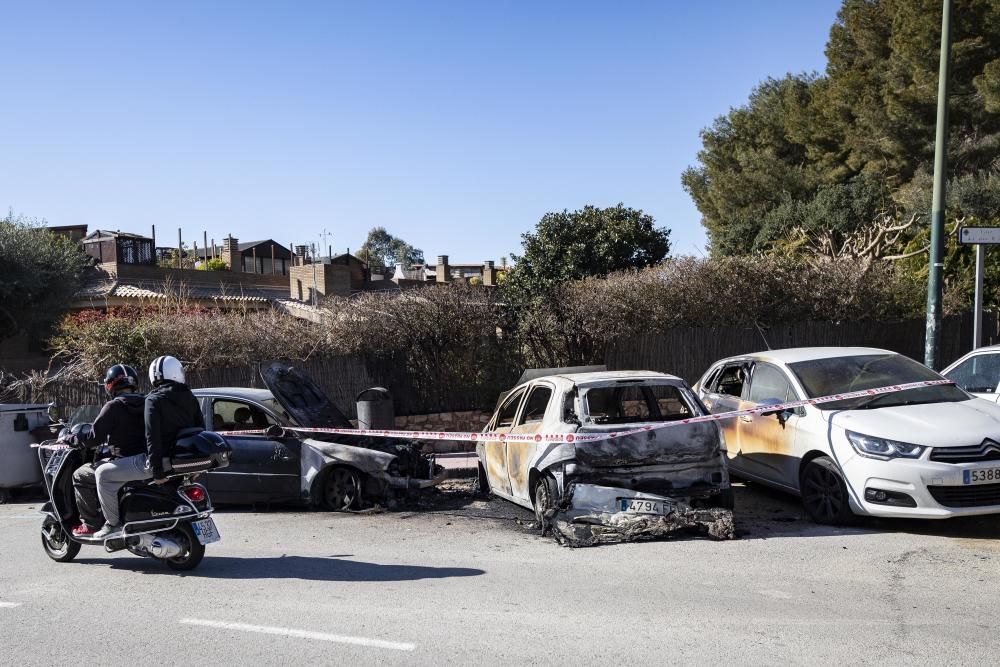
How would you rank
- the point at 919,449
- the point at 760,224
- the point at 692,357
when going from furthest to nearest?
1. the point at 760,224
2. the point at 692,357
3. the point at 919,449

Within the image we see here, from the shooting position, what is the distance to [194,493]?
6.90 m

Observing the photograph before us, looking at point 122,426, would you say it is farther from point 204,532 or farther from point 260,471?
point 260,471

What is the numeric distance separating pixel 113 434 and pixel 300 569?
6.00 ft

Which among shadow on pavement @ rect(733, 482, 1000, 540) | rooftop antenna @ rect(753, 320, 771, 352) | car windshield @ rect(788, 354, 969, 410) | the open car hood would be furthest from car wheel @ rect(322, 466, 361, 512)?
rooftop antenna @ rect(753, 320, 771, 352)

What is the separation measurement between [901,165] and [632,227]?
9733mm

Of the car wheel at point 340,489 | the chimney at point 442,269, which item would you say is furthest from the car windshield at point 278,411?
the chimney at point 442,269

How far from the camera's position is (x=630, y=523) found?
7.60m

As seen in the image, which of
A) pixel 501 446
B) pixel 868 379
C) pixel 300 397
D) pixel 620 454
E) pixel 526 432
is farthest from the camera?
pixel 300 397

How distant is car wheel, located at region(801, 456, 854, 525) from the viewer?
7.70 metres

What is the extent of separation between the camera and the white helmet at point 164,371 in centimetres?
676

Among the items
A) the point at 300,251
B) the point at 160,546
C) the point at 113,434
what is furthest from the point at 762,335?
the point at 300,251

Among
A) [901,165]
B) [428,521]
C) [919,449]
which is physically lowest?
[428,521]

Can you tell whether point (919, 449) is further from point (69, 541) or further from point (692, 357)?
point (692, 357)

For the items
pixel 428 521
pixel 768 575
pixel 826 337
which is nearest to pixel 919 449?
pixel 768 575
